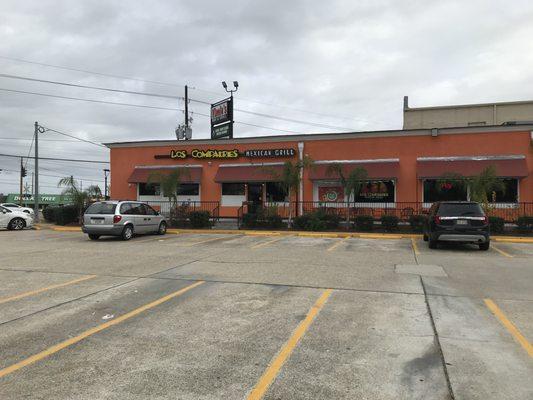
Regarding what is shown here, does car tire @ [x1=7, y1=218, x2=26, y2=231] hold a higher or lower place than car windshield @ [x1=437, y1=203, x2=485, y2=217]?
lower

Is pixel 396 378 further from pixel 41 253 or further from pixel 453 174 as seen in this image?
pixel 453 174

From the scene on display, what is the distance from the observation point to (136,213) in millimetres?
19031

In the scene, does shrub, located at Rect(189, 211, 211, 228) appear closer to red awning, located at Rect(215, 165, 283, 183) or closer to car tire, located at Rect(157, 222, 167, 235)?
car tire, located at Rect(157, 222, 167, 235)

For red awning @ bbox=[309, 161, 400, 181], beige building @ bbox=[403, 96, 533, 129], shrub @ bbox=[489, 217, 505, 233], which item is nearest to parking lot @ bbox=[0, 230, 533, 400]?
shrub @ bbox=[489, 217, 505, 233]

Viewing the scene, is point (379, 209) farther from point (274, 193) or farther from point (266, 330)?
point (266, 330)

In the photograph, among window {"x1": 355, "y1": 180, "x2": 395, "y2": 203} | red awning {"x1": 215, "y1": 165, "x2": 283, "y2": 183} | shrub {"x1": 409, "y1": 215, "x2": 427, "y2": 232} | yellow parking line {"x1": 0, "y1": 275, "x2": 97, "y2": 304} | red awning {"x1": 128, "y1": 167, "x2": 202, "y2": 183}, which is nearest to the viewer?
yellow parking line {"x1": 0, "y1": 275, "x2": 97, "y2": 304}

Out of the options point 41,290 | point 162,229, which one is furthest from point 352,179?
point 41,290

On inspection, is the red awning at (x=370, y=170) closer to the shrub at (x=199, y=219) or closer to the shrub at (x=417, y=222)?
the shrub at (x=417, y=222)

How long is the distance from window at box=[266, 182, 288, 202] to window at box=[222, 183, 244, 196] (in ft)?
5.13

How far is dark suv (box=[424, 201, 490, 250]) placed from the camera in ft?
46.0

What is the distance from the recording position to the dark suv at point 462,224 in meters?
14.0

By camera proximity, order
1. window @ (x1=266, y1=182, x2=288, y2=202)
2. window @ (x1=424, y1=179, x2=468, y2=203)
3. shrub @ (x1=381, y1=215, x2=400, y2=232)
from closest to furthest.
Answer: shrub @ (x1=381, y1=215, x2=400, y2=232) → window @ (x1=424, y1=179, x2=468, y2=203) → window @ (x1=266, y1=182, x2=288, y2=202)

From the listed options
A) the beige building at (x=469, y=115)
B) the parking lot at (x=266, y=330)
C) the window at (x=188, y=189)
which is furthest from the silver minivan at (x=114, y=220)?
the beige building at (x=469, y=115)

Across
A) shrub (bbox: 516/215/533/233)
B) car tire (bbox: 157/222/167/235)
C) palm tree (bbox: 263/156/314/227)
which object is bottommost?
car tire (bbox: 157/222/167/235)
